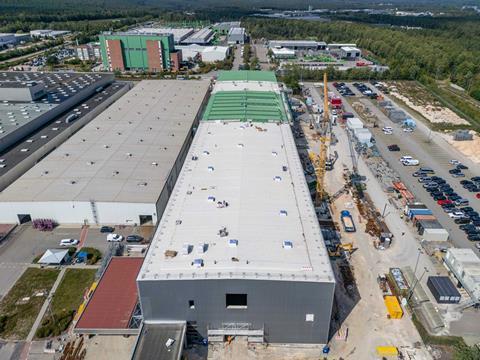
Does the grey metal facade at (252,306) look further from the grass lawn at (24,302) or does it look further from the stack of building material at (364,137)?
the stack of building material at (364,137)

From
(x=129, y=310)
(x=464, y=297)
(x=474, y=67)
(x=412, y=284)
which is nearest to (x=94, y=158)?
(x=129, y=310)

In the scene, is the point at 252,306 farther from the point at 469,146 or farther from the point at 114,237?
the point at 469,146

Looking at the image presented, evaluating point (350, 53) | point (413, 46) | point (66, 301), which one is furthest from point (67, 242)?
point (413, 46)

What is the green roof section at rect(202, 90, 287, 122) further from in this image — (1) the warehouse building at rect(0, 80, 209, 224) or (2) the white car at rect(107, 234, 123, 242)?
(2) the white car at rect(107, 234, 123, 242)

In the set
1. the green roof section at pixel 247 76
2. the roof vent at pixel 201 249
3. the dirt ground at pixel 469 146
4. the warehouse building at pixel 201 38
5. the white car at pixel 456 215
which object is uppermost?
the roof vent at pixel 201 249

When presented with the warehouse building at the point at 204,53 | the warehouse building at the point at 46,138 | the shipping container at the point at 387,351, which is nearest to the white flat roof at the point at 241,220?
the shipping container at the point at 387,351
